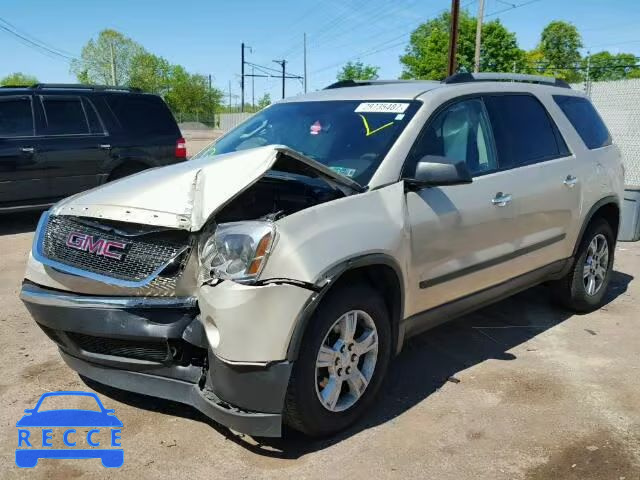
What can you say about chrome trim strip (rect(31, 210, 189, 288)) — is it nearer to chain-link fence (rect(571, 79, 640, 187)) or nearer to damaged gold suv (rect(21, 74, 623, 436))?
damaged gold suv (rect(21, 74, 623, 436))

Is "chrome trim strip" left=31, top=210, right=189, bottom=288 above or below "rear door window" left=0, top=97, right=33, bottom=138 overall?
below

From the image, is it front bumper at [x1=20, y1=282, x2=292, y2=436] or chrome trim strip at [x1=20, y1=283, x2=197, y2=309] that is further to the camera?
chrome trim strip at [x1=20, y1=283, x2=197, y2=309]

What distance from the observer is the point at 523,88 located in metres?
4.71

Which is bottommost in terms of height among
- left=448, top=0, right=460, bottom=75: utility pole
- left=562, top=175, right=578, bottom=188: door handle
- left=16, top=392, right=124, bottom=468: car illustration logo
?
left=16, top=392, right=124, bottom=468: car illustration logo

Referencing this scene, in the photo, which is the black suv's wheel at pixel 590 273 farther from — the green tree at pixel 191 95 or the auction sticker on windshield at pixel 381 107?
the green tree at pixel 191 95

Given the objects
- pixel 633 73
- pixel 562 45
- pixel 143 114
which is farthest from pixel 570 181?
pixel 562 45

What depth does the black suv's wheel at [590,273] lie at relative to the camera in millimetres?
5124

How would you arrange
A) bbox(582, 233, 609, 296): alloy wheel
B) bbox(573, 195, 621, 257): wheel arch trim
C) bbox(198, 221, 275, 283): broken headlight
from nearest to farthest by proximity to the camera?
1. bbox(198, 221, 275, 283): broken headlight
2. bbox(573, 195, 621, 257): wheel arch trim
3. bbox(582, 233, 609, 296): alloy wheel

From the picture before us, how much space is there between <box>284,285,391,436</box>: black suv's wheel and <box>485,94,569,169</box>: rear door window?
1617 mm

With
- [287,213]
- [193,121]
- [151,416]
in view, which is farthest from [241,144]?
[193,121]

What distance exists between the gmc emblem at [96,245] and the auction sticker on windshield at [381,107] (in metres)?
1.76

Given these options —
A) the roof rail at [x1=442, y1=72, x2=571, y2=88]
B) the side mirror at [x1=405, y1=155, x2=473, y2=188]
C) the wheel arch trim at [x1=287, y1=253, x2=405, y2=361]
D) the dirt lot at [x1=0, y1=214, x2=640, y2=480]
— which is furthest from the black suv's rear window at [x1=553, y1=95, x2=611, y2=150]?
the wheel arch trim at [x1=287, y1=253, x2=405, y2=361]

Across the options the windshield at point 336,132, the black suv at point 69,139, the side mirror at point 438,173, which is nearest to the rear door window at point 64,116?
the black suv at point 69,139

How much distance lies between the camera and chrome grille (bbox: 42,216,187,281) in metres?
3.02
